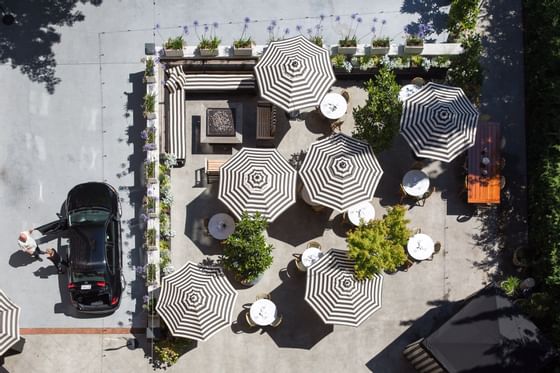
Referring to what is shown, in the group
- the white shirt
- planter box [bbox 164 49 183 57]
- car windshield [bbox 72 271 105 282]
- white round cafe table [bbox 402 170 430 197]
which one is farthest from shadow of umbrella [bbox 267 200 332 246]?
the white shirt

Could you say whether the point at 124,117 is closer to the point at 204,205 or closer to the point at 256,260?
the point at 204,205

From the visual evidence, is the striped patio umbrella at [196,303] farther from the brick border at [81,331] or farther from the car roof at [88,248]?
the car roof at [88,248]

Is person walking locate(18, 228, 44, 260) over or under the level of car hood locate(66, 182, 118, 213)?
under

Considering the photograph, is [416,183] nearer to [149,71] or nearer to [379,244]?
[379,244]

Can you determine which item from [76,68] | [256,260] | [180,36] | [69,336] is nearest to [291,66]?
[180,36]

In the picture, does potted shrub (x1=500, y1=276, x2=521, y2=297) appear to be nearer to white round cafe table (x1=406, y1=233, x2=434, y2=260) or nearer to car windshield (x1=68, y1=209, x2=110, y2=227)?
white round cafe table (x1=406, y1=233, x2=434, y2=260)

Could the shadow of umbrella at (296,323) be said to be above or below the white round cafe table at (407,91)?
below

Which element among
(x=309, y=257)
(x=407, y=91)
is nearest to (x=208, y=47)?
(x=407, y=91)

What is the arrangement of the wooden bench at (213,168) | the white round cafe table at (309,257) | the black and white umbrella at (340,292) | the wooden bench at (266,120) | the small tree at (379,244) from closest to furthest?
1. the small tree at (379,244)
2. the black and white umbrella at (340,292)
3. the white round cafe table at (309,257)
4. the wooden bench at (213,168)
5. the wooden bench at (266,120)

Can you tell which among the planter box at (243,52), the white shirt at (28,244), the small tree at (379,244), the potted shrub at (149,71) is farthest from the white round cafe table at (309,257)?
the white shirt at (28,244)
